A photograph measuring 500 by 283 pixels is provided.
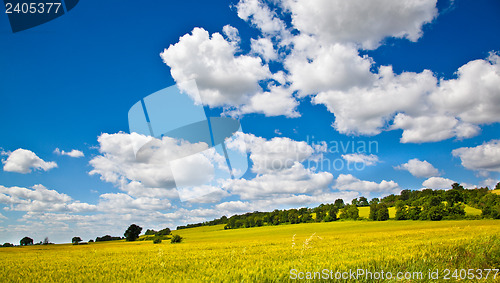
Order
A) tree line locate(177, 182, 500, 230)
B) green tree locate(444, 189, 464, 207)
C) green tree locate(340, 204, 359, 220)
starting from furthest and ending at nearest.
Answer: green tree locate(340, 204, 359, 220) < green tree locate(444, 189, 464, 207) < tree line locate(177, 182, 500, 230)

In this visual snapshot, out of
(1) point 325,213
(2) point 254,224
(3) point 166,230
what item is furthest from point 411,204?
(3) point 166,230

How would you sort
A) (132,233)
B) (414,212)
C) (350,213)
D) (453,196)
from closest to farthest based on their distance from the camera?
(132,233)
(414,212)
(453,196)
(350,213)

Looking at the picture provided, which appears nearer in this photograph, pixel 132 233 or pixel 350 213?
pixel 132 233

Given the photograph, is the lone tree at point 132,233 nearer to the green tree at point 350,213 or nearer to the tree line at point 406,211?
the tree line at point 406,211

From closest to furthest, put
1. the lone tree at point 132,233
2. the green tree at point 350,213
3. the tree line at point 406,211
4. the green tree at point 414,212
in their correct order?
the lone tree at point 132,233, the tree line at point 406,211, the green tree at point 414,212, the green tree at point 350,213

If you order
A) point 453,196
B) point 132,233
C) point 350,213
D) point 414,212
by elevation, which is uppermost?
point 453,196

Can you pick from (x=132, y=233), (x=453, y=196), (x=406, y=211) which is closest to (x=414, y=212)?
(x=406, y=211)

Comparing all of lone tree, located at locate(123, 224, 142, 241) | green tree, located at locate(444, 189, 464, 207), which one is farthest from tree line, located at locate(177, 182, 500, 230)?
lone tree, located at locate(123, 224, 142, 241)

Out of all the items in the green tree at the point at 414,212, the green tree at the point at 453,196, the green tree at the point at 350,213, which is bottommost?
the green tree at the point at 350,213

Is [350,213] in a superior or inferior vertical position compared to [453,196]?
inferior

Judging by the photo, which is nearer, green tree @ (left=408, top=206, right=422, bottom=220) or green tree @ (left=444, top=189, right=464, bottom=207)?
green tree @ (left=408, top=206, right=422, bottom=220)

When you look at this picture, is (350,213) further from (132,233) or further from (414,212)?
(132,233)

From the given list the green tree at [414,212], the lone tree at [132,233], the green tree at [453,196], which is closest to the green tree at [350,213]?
the green tree at [414,212]

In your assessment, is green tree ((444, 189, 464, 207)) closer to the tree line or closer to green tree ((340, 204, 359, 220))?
the tree line
